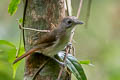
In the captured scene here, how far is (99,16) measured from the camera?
278 inches

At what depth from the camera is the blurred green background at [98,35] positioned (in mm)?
5559

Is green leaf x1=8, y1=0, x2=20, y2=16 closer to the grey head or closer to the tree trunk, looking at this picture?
the tree trunk

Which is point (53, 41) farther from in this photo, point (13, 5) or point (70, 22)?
point (13, 5)

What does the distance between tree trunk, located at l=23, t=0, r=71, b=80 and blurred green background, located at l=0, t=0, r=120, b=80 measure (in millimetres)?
2278

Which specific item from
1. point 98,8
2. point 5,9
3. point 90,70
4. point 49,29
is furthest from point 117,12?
point 49,29

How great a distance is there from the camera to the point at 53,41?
2.75 metres

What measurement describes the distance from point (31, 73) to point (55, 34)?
0.37m

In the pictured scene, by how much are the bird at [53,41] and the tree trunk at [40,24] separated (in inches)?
2.5

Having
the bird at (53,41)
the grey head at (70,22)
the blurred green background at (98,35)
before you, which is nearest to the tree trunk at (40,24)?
the bird at (53,41)

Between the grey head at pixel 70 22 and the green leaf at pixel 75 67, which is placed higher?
the grey head at pixel 70 22

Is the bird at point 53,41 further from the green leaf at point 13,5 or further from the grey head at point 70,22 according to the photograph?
the green leaf at point 13,5

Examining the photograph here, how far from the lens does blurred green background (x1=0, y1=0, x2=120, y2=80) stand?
Answer: 5559 millimetres

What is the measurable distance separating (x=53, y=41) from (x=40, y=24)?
18 centimetres

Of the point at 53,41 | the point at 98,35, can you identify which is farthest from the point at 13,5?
the point at 98,35
